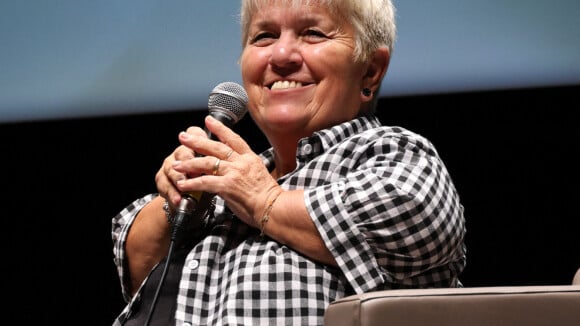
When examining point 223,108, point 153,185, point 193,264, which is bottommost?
point 193,264

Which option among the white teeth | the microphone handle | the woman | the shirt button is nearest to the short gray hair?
the woman

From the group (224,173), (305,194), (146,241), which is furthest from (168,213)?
(305,194)

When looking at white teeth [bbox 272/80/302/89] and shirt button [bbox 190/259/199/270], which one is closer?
shirt button [bbox 190/259/199/270]

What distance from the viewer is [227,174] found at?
1.21m

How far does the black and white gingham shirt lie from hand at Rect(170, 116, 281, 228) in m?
0.07

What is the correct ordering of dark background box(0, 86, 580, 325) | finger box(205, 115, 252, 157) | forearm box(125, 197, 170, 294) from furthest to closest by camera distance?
1. dark background box(0, 86, 580, 325)
2. forearm box(125, 197, 170, 294)
3. finger box(205, 115, 252, 157)

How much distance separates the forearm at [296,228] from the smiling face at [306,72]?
23 cm

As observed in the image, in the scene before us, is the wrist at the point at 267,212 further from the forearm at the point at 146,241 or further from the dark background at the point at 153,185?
the dark background at the point at 153,185

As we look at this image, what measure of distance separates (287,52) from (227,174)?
11.9 inches

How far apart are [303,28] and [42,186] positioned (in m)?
1.28

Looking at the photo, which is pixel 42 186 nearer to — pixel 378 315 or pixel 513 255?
pixel 513 255

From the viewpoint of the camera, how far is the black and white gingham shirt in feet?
3.71

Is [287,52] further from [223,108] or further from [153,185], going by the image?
[153,185]

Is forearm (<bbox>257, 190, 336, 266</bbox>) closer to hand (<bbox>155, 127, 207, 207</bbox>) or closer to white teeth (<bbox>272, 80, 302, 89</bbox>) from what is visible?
hand (<bbox>155, 127, 207, 207</bbox>)
